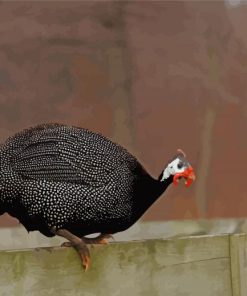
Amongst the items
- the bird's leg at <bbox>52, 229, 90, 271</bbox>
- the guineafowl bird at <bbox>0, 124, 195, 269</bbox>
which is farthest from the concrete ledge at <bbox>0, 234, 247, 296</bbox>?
the guineafowl bird at <bbox>0, 124, 195, 269</bbox>

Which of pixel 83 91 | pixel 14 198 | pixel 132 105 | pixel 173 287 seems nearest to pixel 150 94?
pixel 132 105

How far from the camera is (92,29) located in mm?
1480

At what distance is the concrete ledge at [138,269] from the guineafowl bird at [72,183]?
13 centimetres

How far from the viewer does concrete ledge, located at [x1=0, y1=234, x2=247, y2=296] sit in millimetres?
734

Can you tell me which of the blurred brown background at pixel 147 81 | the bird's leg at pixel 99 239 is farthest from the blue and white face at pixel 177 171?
the blurred brown background at pixel 147 81

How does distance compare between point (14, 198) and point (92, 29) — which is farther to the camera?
point (92, 29)

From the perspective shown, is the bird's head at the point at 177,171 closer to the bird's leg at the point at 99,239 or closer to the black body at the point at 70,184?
the black body at the point at 70,184

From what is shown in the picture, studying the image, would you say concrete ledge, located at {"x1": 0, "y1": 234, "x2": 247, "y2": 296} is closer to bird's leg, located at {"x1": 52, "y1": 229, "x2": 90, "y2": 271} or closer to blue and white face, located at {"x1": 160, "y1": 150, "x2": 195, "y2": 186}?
bird's leg, located at {"x1": 52, "y1": 229, "x2": 90, "y2": 271}

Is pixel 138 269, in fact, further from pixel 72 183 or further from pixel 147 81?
pixel 147 81

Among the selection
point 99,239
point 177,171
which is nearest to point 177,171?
point 177,171

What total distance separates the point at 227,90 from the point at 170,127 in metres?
0.19

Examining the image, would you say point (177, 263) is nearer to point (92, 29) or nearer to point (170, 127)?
point (170, 127)

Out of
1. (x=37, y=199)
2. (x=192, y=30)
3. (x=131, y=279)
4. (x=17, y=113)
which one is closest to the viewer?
(x=131, y=279)

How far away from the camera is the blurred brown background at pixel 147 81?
143cm
